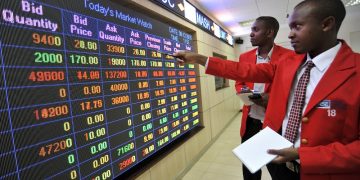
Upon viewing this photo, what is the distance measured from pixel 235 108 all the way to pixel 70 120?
581 centimetres

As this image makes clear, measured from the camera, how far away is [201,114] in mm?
3525

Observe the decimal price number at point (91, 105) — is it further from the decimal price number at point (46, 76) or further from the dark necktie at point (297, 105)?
the dark necktie at point (297, 105)

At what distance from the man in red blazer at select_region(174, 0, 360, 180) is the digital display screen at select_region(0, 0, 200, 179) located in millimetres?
1117

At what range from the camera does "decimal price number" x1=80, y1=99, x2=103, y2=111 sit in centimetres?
144

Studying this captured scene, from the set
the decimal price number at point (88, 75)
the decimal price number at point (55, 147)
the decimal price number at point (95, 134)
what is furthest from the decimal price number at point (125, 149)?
the decimal price number at point (88, 75)

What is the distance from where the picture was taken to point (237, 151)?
1028 mm

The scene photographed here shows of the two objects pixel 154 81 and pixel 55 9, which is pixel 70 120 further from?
pixel 154 81

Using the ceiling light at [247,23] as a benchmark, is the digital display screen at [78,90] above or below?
below

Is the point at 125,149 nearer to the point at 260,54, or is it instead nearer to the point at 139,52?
the point at 139,52

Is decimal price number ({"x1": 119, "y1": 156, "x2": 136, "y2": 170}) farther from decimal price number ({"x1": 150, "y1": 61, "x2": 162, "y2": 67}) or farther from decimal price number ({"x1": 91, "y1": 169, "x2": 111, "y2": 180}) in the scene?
decimal price number ({"x1": 150, "y1": 61, "x2": 162, "y2": 67})

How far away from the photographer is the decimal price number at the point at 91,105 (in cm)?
144

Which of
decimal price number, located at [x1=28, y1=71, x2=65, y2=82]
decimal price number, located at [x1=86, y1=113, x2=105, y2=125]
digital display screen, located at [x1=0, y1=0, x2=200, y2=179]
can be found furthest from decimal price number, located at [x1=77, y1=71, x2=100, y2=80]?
decimal price number, located at [x1=86, y1=113, x2=105, y2=125]

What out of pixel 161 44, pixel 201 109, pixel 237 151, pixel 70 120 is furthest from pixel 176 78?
pixel 237 151

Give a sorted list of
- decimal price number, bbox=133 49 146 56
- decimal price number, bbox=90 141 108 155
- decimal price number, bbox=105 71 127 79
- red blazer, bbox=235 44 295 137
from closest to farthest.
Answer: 1. decimal price number, bbox=90 141 108 155
2. decimal price number, bbox=105 71 127 79
3. red blazer, bbox=235 44 295 137
4. decimal price number, bbox=133 49 146 56
